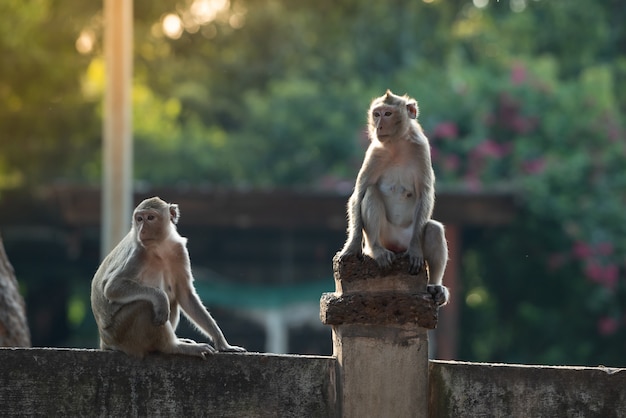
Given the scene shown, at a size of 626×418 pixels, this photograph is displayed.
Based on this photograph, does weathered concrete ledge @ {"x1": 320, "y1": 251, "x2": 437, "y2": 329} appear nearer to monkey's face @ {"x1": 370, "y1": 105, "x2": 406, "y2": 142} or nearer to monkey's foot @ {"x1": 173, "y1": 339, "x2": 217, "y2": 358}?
monkey's foot @ {"x1": 173, "y1": 339, "x2": 217, "y2": 358}

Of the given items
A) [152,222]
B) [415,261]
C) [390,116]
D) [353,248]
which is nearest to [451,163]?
[390,116]

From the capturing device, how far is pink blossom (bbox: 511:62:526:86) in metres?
18.5

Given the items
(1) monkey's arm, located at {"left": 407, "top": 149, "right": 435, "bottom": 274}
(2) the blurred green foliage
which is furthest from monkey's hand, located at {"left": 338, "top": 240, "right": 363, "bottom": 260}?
(2) the blurred green foliage

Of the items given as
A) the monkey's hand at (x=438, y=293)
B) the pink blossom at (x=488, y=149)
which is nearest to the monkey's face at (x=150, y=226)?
the monkey's hand at (x=438, y=293)

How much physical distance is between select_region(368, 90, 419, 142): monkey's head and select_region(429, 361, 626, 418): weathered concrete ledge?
71.5 inches

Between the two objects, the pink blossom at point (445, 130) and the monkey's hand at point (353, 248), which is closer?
the monkey's hand at point (353, 248)

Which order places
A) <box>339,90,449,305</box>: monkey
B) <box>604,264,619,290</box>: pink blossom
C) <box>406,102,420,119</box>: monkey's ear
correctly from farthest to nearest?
1. <box>604,264,619,290</box>: pink blossom
2. <box>406,102,420,119</box>: monkey's ear
3. <box>339,90,449,305</box>: monkey

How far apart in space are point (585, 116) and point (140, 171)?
283 inches

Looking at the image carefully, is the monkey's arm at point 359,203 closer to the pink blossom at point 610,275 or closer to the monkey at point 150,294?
the monkey at point 150,294

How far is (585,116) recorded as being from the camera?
720 inches

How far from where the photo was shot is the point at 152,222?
22.8ft

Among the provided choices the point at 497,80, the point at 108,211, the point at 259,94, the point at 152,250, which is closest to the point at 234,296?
the point at 108,211

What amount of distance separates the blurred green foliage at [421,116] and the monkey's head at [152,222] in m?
10.1

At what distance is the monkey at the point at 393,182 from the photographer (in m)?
7.31
